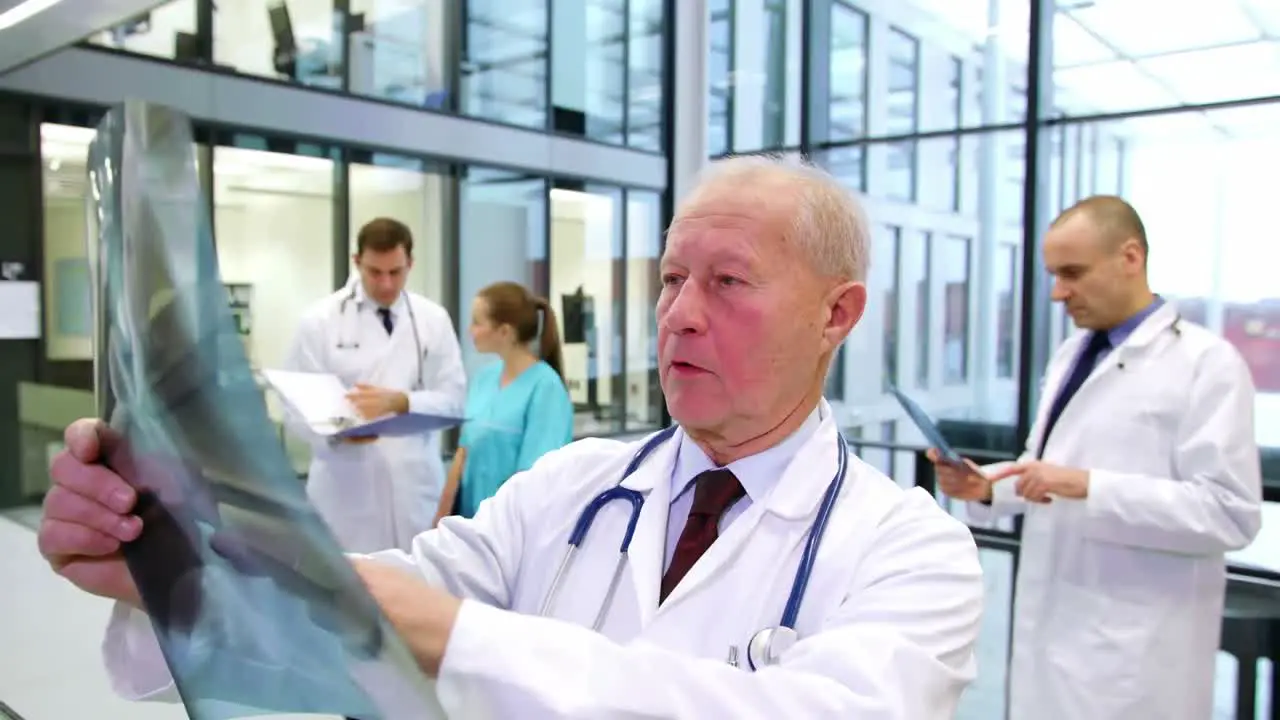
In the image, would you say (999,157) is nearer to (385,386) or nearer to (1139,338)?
(1139,338)

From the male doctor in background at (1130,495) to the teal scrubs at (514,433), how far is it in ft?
3.89

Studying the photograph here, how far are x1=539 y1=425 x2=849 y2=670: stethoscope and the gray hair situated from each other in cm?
23

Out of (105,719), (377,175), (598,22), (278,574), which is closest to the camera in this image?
(278,574)

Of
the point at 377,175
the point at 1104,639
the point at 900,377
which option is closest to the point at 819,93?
the point at 900,377

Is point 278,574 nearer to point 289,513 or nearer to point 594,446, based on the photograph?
point 289,513

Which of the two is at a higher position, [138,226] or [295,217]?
[295,217]

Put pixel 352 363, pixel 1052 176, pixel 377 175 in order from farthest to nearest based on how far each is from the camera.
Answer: pixel 377 175
pixel 1052 176
pixel 352 363

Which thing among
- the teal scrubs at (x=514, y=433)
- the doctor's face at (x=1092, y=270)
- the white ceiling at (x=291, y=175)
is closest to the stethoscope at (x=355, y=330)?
the teal scrubs at (x=514, y=433)

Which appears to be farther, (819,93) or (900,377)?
(900,377)

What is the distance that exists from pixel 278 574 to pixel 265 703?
0.09 m

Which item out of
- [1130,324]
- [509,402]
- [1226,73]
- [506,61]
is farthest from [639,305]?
[1130,324]

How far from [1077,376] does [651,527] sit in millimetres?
1682

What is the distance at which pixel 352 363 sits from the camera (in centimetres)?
325

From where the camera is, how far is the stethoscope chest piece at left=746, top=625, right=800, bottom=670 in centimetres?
90
